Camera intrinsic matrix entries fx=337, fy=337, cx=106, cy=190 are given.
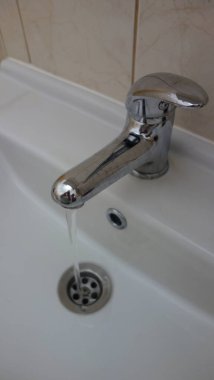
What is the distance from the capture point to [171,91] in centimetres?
28

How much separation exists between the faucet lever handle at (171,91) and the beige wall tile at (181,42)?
0.07 meters

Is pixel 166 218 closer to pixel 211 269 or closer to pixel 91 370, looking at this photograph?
pixel 211 269

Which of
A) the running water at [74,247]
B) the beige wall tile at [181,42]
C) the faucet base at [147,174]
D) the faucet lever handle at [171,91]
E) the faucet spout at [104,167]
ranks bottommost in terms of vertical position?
the running water at [74,247]

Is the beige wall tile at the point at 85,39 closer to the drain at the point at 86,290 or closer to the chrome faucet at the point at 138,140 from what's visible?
the chrome faucet at the point at 138,140

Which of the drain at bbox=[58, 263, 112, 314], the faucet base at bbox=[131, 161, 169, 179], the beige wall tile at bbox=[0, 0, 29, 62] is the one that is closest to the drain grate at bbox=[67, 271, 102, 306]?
the drain at bbox=[58, 263, 112, 314]

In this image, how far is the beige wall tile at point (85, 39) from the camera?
0.39 m

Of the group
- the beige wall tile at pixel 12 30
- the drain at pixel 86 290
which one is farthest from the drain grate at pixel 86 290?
the beige wall tile at pixel 12 30

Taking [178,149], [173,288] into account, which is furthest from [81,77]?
[173,288]

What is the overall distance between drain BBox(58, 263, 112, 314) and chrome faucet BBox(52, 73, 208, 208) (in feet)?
0.56

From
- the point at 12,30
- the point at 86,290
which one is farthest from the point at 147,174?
the point at 12,30

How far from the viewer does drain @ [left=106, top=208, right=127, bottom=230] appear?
386 mm

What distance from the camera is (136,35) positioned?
376mm

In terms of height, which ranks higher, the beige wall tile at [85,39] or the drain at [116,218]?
the beige wall tile at [85,39]

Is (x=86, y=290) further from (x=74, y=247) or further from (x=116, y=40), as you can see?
(x=116, y=40)
